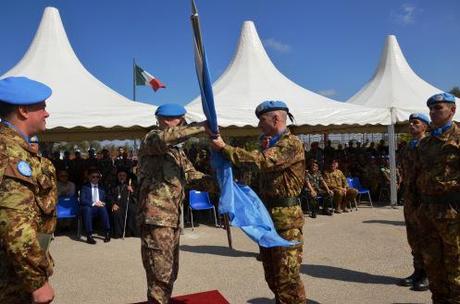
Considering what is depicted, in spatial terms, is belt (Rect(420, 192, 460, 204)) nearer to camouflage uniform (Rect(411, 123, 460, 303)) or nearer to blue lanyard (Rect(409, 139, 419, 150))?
camouflage uniform (Rect(411, 123, 460, 303))

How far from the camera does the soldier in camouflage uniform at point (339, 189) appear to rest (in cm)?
1003

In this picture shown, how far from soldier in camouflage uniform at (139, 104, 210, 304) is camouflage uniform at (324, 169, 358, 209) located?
761cm

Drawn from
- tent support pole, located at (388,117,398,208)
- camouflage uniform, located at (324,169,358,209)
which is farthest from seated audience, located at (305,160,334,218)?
tent support pole, located at (388,117,398,208)

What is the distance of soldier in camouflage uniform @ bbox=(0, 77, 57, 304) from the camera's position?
1.63 meters

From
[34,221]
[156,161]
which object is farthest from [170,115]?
[34,221]

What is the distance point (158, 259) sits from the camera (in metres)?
2.86

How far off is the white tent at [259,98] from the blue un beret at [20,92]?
6274mm

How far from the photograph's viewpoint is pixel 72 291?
486 cm

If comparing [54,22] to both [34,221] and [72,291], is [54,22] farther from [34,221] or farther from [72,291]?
[34,221]

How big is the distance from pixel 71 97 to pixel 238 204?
24.2 ft

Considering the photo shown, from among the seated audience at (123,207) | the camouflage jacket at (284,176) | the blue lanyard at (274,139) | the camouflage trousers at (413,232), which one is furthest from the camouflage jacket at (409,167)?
the seated audience at (123,207)

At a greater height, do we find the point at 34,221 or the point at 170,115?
the point at 170,115

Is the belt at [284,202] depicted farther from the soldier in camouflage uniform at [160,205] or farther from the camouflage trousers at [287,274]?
the soldier in camouflage uniform at [160,205]

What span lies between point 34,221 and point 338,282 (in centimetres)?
404
